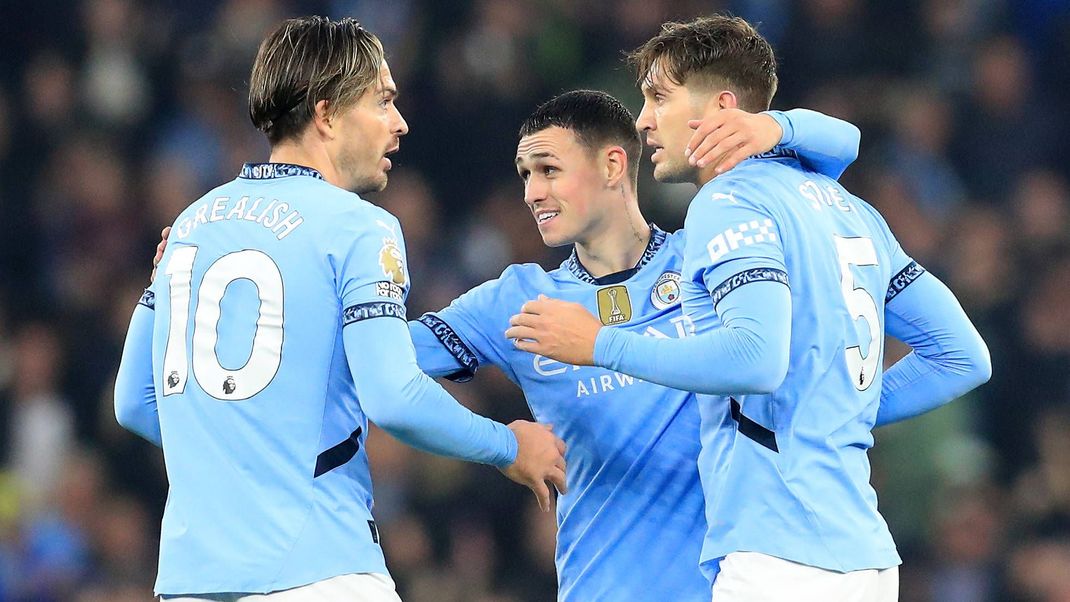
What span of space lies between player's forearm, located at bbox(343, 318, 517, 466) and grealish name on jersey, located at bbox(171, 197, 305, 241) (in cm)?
29

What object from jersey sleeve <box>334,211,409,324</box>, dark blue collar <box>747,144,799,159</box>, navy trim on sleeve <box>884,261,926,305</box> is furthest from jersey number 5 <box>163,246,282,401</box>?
navy trim on sleeve <box>884,261,926,305</box>

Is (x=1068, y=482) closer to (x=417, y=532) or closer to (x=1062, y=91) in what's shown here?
(x=1062, y=91)

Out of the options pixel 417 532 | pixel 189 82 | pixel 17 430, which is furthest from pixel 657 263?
pixel 189 82

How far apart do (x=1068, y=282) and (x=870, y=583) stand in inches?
229

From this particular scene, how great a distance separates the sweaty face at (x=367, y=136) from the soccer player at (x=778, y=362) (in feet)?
1.77

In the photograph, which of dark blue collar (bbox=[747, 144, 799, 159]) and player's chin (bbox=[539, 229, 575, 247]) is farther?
player's chin (bbox=[539, 229, 575, 247])

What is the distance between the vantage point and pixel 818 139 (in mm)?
3535

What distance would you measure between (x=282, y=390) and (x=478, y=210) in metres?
6.22

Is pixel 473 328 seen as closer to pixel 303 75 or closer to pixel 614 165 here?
pixel 614 165

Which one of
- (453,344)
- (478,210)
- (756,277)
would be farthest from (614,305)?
(478,210)

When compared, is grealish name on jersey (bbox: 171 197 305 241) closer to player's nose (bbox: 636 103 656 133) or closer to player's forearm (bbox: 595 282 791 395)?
player's forearm (bbox: 595 282 791 395)

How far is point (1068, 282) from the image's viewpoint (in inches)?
333

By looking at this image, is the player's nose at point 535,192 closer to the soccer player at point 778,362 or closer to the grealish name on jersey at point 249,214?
the soccer player at point 778,362

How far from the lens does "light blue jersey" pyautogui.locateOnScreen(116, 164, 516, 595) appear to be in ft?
10.2
